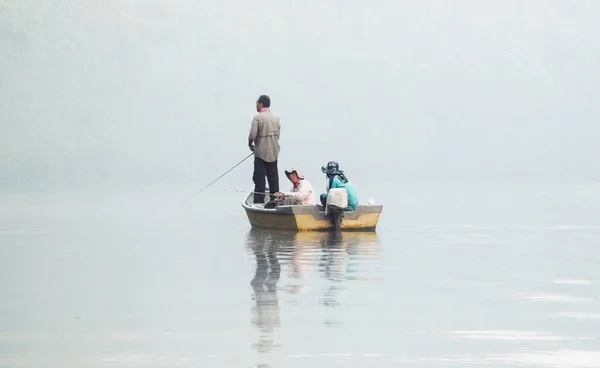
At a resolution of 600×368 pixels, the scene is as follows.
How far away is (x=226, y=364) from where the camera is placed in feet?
36.7

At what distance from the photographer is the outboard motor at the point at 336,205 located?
2398 cm

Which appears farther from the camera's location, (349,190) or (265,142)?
(265,142)

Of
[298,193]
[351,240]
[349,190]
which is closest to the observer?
[351,240]

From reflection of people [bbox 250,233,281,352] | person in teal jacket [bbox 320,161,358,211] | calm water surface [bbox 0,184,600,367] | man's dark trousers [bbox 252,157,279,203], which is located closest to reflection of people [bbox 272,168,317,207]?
person in teal jacket [bbox 320,161,358,211]

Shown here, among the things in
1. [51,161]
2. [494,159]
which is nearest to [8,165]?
A: [51,161]

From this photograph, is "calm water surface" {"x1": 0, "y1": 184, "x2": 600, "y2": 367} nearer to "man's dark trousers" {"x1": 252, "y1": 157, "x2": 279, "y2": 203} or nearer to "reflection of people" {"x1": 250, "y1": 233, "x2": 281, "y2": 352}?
"reflection of people" {"x1": 250, "y1": 233, "x2": 281, "y2": 352}

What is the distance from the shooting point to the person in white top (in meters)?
24.9

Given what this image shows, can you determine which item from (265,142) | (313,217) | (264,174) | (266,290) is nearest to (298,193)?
(313,217)

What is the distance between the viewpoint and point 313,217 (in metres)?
24.9

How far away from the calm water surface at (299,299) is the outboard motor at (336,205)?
0.30m

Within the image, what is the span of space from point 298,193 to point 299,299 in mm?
9996

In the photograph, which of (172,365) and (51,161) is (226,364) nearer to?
(172,365)

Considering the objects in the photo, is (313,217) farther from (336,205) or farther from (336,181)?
(336,181)

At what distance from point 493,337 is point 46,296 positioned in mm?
5219
